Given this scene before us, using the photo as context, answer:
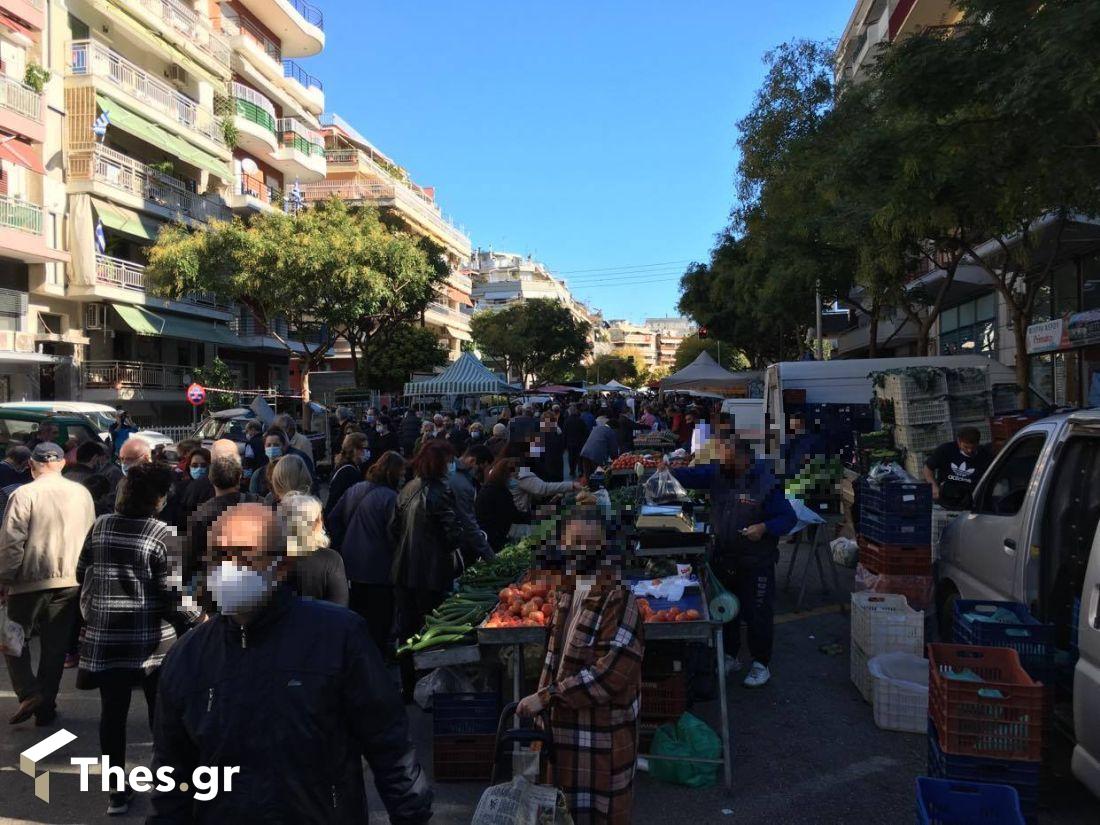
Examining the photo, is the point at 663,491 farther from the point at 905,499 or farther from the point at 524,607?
the point at 524,607

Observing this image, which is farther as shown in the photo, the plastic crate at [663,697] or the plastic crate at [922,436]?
the plastic crate at [922,436]

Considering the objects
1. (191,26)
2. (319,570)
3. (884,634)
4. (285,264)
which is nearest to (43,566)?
(319,570)

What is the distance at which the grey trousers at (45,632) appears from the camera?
5027mm

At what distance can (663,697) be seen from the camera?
4.69m

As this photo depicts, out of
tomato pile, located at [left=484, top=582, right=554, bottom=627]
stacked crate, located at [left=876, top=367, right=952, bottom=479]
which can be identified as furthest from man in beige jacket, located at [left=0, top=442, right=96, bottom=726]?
stacked crate, located at [left=876, top=367, right=952, bottom=479]

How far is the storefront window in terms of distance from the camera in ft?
76.0

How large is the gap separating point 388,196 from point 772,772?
45.4 m

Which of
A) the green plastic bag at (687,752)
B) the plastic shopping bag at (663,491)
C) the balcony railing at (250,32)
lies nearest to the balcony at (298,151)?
the balcony railing at (250,32)

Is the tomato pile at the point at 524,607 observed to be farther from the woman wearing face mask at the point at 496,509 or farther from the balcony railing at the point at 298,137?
the balcony railing at the point at 298,137

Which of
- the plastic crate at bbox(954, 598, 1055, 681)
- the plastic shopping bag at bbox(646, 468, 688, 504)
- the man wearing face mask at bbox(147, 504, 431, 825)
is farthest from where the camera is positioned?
the plastic shopping bag at bbox(646, 468, 688, 504)

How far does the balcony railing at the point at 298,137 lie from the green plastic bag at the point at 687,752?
3590cm

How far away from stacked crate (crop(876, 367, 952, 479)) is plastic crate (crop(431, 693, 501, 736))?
925cm

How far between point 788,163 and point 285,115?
2679 centimetres

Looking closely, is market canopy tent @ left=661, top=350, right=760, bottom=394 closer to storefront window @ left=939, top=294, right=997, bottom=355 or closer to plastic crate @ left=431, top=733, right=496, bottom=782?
storefront window @ left=939, top=294, right=997, bottom=355
